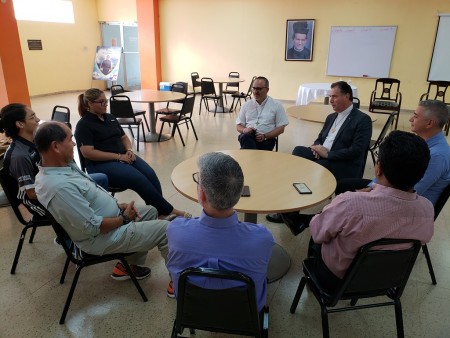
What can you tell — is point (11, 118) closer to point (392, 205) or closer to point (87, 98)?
point (87, 98)

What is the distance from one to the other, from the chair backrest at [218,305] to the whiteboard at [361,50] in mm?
8529

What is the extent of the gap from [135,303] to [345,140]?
2126mm

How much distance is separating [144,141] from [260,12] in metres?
5.81

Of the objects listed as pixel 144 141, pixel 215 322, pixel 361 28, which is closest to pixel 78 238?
pixel 215 322

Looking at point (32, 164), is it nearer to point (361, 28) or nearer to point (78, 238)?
point (78, 238)

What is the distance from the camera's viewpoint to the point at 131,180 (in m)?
2.67

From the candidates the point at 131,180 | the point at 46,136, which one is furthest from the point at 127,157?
the point at 46,136

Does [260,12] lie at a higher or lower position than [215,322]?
higher

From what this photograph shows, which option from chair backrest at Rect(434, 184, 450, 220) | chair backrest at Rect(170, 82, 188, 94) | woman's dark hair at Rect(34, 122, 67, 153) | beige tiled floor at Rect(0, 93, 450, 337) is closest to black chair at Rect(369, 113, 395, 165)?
beige tiled floor at Rect(0, 93, 450, 337)

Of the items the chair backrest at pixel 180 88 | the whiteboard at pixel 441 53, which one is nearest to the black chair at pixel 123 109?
the chair backrest at pixel 180 88

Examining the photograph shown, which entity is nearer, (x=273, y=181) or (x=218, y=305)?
(x=218, y=305)

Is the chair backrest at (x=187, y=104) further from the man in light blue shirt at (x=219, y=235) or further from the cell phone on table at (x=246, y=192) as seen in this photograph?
the man in light blue shirt at (x=219, y=235)

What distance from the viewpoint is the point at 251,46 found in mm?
9578

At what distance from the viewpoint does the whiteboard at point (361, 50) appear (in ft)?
26.5
